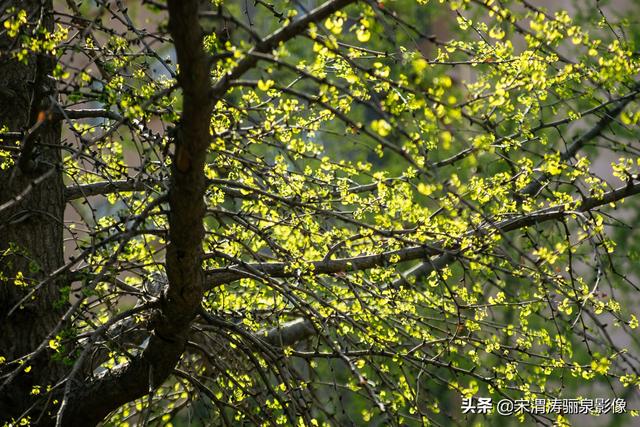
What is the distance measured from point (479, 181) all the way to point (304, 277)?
1.03 m

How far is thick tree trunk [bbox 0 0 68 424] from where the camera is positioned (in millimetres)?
4734

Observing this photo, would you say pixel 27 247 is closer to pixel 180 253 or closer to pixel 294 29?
pixel 180 253

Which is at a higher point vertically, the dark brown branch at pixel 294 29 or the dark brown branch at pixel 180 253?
the dark brown branch at pixel 294 29

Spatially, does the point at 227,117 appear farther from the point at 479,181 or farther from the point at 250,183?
the point at 479,181

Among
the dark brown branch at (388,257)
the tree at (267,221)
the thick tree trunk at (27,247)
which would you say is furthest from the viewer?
the thick tree trunk at (27,247)

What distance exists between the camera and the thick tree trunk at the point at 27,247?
15.5ft

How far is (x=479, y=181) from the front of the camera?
4.54 meters

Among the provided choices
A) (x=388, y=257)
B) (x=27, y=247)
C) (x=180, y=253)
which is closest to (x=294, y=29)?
(x=180, y=253)

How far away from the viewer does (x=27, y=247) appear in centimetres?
489

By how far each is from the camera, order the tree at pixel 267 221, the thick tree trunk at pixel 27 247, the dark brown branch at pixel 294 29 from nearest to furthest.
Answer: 1. the dark brown branch at pixel 294 29
2. the tree at pixel 267 221
3. the thick tree trunk at pixel 27 247

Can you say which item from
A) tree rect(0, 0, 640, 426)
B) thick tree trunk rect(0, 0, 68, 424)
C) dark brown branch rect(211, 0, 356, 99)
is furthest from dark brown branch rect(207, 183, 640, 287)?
dark brown branch rect(211, 0, 356, 99)

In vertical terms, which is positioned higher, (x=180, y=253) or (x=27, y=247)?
(x=27, y=247)

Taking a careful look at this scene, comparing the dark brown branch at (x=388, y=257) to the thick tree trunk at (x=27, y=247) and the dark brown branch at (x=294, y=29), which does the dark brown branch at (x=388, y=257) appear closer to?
the thick tree trunk at (x=27, y=247)

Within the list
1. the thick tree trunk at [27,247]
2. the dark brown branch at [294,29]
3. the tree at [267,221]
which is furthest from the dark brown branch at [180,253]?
the thick tree trunk at [27,247]
